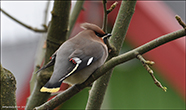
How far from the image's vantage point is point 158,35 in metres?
4.28

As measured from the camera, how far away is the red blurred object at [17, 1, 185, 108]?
408 centimetres

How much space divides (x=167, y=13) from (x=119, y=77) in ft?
4.59

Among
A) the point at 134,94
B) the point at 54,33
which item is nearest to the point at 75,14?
the point at 54,33

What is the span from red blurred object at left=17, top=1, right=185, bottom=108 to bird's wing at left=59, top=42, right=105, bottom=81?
202 cm

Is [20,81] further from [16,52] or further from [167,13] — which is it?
[167,13]

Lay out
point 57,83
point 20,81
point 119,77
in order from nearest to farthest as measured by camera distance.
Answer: point 57,83, point 20,81, point 119,77

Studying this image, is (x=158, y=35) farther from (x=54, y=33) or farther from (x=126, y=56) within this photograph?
(x=126, y=56)

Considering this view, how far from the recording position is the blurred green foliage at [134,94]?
4023 millimetres

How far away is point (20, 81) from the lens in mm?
4078

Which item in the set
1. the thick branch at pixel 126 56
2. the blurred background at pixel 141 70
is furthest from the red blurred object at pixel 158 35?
the thick branch at pixel 126 56

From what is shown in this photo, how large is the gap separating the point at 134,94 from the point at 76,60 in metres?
2.40

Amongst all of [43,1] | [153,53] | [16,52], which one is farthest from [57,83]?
[16,52]

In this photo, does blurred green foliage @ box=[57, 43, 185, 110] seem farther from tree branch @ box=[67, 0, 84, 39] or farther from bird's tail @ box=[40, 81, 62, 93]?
bird's tail @ box=[40, 81, 62, 93]

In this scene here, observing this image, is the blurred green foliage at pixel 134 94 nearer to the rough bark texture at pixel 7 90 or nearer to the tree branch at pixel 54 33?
the tree branch at pixel 54 33
